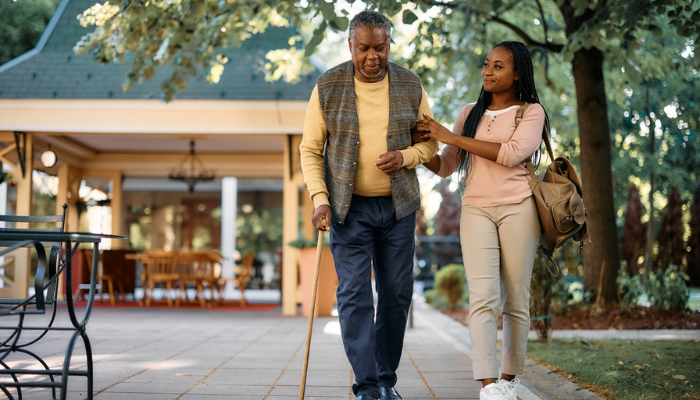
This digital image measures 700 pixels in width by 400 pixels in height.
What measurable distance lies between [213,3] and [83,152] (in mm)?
6693

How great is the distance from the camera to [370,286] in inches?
111

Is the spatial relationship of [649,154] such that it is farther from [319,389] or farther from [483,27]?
[319,389]

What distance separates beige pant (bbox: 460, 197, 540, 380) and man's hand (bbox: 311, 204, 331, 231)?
621 mm

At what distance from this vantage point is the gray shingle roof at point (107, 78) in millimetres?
9133

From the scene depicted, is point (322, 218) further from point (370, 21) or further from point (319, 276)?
point (319, 276)

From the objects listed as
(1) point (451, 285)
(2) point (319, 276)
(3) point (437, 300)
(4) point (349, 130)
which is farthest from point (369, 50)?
(3) point (437, 300)

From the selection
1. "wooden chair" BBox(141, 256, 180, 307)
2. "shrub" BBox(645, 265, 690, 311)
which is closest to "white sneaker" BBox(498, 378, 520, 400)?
"shrub" BBox(645, 265, 690, 311)

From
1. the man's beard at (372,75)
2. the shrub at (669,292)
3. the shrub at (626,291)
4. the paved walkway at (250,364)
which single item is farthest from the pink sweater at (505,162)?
the shrub at (669,292)

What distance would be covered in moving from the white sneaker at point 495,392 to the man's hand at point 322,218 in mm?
964

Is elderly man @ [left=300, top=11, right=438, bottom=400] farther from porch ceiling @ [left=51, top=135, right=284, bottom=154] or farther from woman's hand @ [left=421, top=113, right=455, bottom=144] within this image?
porch ceiling @ [left=51, top=135, right=284, bottom=154]

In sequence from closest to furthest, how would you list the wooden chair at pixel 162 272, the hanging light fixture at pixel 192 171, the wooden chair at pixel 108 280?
the wooden chair at pixel 162 272
the wooden chair at pixel 108 280
the hanging light fixture at pixel 192 171

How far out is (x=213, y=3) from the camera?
6.21 m

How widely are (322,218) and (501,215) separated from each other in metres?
0.79

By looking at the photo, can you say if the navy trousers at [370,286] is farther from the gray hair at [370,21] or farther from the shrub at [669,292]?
the shrub at [669,292]
